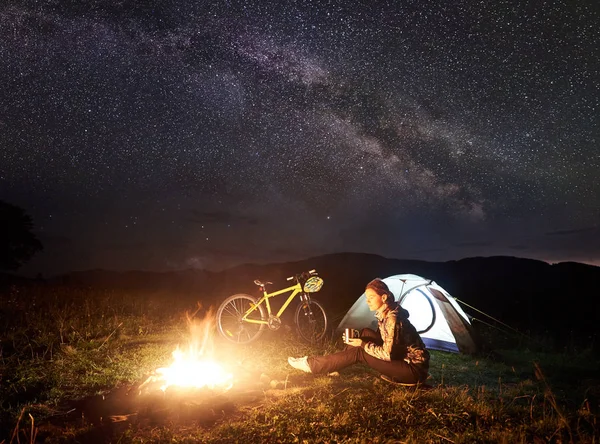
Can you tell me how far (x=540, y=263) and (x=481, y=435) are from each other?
3986 inches

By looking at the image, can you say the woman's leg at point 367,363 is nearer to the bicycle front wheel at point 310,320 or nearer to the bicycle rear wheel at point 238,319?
the bicycle front wheel at point 310,320

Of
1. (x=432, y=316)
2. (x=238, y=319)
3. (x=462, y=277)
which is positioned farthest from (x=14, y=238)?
(x=462, y=277)

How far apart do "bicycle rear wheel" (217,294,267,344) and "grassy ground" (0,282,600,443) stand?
386 millimetres

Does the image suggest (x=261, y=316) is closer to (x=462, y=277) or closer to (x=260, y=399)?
(x=260, y=399)

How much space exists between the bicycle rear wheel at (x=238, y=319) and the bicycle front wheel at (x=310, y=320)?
0.85m

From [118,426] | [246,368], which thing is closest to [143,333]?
[246,368]

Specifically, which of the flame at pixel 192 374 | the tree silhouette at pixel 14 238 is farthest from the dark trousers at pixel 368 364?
the tree silhouette at pixel 14 238

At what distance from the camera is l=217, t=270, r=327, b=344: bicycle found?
345 inches

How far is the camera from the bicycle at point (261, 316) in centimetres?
876

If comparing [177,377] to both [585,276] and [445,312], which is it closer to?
[445,312]

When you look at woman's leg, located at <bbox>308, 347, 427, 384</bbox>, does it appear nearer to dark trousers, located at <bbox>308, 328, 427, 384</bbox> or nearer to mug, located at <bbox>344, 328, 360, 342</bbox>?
dark trousers, located at <bbox>308, 328, 427, 384</bbox>

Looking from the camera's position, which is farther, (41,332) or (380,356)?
(41,332)

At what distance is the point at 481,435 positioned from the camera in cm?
411

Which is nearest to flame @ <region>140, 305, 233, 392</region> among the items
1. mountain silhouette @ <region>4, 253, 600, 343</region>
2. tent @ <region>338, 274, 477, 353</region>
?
tent @ <region>338, 274, 477, 353</region>
